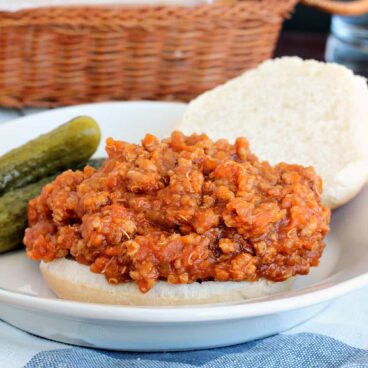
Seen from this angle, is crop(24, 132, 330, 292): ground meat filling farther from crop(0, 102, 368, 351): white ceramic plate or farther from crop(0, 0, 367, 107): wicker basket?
crop(0, 0, 367, 107): wicker basket

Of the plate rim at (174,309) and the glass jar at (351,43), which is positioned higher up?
the plate rim at (174,309)

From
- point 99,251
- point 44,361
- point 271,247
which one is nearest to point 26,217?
point 99,251

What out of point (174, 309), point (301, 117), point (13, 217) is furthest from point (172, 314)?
point (301, 117)

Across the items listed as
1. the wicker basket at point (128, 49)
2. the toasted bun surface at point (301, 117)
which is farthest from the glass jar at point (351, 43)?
the toasted bun surface at point (301, 117)

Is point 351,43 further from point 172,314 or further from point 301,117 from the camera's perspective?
point 172,314

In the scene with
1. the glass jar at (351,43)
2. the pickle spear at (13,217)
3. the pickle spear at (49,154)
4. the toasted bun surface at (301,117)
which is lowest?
the glass jar at (351,43)

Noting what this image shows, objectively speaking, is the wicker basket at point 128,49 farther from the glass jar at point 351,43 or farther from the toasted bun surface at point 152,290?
the toasted bun surface at point 152,290

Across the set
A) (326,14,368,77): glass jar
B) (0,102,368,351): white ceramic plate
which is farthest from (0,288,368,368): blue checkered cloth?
(326,14,368,77): glass jar
